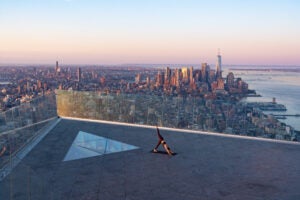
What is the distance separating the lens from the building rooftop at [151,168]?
427 centimetres

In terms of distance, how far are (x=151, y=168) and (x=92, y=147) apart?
6.23ft

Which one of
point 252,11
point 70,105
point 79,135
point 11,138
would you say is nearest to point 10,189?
point 11,138

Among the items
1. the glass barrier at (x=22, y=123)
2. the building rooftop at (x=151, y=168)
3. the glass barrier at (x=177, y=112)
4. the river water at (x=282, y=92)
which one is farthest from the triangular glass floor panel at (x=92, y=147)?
the river water at (x=282, y=92)

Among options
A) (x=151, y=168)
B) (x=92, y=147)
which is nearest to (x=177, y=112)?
(x=92, y=147)

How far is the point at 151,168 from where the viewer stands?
5.52 m

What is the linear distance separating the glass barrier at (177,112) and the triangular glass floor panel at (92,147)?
2150mm

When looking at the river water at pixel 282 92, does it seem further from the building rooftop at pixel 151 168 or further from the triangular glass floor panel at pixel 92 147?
the triangular glass floor panel at pixel 92 147

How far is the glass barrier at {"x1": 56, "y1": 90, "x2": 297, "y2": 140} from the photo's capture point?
8.05 meters

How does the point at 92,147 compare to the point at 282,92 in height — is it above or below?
above

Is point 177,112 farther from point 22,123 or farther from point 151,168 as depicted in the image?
point 22,123

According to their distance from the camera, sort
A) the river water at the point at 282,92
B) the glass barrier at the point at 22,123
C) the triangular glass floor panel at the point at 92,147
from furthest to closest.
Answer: the river water at the point at 282,92 → the triangular glass floor panel at the point at 92,147 → the glass barrier at the point at 22,123

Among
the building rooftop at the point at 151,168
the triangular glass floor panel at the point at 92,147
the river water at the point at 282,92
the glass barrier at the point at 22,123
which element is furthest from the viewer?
the river water at the point at 282,92

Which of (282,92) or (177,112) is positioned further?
(282,92)

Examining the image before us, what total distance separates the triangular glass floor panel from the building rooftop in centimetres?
2
